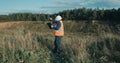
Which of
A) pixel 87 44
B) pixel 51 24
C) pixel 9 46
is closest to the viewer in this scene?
pixel 9 46

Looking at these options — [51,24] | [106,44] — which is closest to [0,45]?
[51,24]

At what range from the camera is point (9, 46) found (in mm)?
11172

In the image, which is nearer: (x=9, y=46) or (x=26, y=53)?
(x=26, y=53)

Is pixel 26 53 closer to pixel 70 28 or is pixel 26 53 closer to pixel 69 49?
pixel 69 49

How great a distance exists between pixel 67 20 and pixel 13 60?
299 feet

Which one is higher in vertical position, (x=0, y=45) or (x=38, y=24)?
(x=0, y=45)

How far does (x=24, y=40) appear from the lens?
12.6 m

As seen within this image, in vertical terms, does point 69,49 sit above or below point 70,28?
above

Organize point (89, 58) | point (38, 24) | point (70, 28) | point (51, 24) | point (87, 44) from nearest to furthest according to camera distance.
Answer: point (89, 58)
point (87, 44)
point (51, 24)
point (70, 28)
point (38, 24)

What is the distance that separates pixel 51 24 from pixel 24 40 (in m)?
1.92

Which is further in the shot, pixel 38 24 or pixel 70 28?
pixel 38 24

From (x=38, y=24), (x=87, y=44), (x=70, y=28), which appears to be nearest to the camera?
(x=87, y=44)

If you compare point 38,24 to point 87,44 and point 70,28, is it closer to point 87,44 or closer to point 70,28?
point 70,28

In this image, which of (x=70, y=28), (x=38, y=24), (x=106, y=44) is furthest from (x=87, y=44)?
(x=38, y=24)
